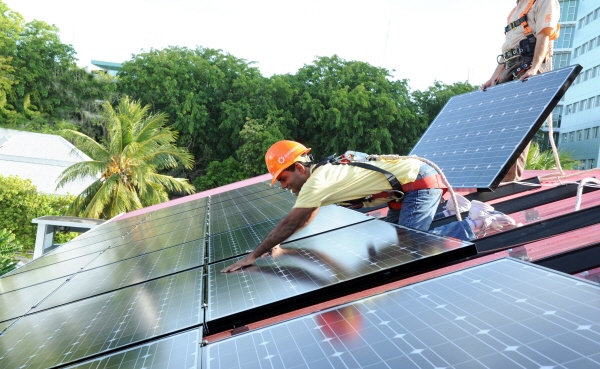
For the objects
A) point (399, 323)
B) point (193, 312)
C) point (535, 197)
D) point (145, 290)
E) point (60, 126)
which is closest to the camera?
point (399, 323)

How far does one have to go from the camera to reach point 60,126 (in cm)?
4641

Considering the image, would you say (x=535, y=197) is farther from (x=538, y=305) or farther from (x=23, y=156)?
(x=23, y=156)

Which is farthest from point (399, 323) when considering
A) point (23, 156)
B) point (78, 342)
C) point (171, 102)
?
point (171, 102)

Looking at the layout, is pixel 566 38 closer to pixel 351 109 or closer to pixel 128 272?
pixel 351 109

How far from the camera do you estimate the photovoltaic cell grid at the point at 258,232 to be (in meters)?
4.30

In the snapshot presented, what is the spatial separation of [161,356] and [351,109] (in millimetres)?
41847

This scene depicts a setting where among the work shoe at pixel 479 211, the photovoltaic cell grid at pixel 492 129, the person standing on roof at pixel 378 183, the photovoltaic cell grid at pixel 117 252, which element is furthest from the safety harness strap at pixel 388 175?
the photovoltaic cell grid at pixel 117 252

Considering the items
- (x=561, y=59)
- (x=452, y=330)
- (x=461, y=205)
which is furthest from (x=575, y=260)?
(x=561, y=59)

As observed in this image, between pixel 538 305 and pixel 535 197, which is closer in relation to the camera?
pixel 538 305

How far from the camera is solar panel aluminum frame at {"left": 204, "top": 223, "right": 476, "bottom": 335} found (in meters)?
2.78

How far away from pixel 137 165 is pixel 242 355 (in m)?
25.0

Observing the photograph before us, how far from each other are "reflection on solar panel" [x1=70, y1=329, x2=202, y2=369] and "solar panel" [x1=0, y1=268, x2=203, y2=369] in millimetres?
123

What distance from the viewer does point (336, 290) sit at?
286cm

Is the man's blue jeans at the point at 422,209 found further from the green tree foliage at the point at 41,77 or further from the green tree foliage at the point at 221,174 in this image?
the green tree foliage at the point at 41,77
